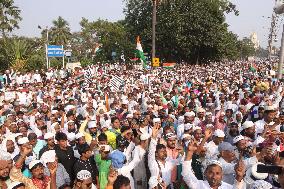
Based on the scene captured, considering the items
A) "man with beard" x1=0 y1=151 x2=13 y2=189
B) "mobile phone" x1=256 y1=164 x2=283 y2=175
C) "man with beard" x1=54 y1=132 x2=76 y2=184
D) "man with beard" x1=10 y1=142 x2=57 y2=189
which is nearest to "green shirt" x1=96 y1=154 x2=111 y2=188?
"man with beard" x1=54 y1=132 x2=76 y2=184

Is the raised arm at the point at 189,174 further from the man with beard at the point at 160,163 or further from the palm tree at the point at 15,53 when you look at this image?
the palm tree at the point at 15,53

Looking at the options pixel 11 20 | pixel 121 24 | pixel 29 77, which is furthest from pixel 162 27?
pixel 29 77

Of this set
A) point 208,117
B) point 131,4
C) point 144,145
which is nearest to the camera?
point 144,145

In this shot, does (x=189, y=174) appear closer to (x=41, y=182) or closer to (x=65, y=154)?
(x=41, y=182)

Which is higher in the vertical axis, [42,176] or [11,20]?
[11,20]

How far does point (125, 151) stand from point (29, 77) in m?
20.5

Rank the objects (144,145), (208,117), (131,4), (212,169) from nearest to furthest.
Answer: (212,169)
(144,145)
(208,117)
(131,4)

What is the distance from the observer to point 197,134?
23.1 ft

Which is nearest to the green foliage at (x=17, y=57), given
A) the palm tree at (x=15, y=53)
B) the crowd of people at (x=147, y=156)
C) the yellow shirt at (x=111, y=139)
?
the palm tree at (x=15, y=53)

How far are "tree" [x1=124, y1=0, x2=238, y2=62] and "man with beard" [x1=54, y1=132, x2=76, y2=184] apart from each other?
37.8 metres

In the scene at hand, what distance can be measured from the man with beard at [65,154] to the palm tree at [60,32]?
6816 centimetres

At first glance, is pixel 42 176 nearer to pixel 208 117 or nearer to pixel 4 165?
pixel 4 165

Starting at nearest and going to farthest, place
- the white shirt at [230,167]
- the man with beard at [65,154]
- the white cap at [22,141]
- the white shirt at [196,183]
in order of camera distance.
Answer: the white shirt at [196,183] → the white shirt at [230,167] → the man with beard at [65,154] → the white cap at [22,141]

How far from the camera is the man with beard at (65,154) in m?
6.17
